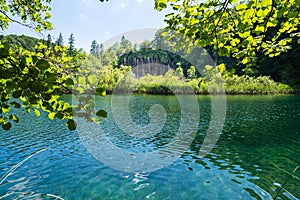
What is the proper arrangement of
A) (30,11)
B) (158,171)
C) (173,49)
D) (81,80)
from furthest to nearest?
(158,171) < (30,11) < (173,49) < (81,80)

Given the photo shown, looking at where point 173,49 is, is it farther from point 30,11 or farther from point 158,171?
point 158,171

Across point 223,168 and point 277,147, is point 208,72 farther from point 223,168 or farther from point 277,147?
point 277,147

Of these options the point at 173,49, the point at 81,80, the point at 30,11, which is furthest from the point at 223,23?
the point at 30,11

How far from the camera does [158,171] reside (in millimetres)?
6348

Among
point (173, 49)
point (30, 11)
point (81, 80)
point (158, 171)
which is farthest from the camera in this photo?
point (158, 171)

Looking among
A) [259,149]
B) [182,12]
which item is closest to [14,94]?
[182,12]

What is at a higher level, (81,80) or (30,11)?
(30,11)

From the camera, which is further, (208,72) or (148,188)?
(148,188)

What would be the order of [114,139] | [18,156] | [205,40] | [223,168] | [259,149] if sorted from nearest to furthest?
[205,40] → [223,168] → [18,156] → [259,149] → [114,139]

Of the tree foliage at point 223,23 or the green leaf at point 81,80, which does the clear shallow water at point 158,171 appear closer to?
the tree foliage at point 223,23

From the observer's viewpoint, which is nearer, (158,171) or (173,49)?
(173,49)

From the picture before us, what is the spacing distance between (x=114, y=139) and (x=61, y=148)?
2323 mm

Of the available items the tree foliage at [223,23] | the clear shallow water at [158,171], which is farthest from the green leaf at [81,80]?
the clear shallow water at [158,171]

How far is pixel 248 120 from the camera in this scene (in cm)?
1403
